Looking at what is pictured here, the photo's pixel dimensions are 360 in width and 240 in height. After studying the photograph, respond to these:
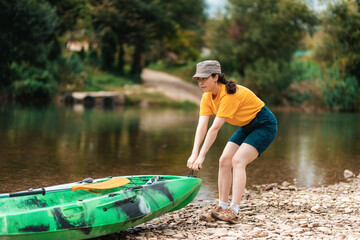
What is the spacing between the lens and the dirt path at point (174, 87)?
135ft

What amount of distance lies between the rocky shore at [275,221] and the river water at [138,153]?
1348mm

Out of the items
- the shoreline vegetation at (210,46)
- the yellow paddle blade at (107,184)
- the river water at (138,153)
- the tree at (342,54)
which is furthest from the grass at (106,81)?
the yellow paddle blade at (107,184)

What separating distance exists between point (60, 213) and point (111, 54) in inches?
1677

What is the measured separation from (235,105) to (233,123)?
1.19 feet

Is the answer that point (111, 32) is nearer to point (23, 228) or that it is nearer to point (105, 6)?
point (105, 6)

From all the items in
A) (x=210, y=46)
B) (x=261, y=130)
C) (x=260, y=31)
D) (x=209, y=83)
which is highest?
(x=260, y=31)

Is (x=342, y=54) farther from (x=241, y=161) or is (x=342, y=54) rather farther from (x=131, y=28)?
(x=241, y=161)

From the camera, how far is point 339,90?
118ft

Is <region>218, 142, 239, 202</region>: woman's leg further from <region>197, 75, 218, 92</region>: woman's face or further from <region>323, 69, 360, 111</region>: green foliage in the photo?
<region>323, 69, 360, 111</region>: green foliage

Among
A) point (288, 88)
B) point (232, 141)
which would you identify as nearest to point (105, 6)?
point (288, 88)

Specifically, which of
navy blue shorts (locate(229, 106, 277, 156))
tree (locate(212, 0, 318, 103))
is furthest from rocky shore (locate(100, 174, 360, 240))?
tree (locate(212, 0, 318, 103))

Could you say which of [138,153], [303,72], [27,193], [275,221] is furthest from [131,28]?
[27,193]

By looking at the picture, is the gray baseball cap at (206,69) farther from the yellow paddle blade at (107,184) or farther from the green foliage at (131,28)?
the green foliage at (131,28)

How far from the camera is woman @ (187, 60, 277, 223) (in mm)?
6000
